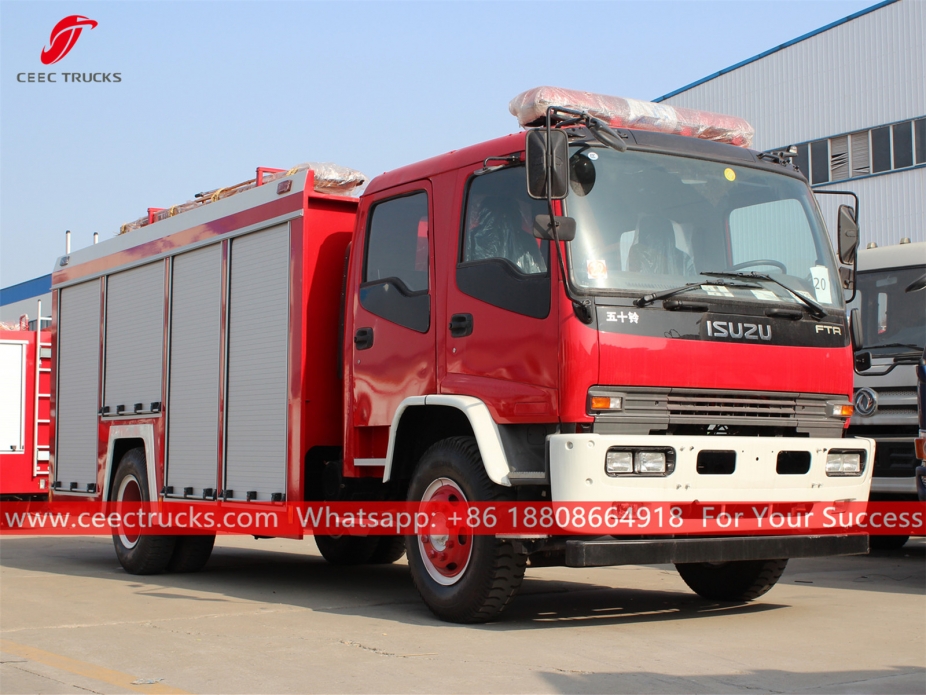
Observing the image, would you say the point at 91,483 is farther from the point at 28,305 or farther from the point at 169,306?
the point at 28,305

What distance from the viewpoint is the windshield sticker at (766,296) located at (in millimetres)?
6789

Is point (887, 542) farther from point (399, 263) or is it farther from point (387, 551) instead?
point (399, 263)

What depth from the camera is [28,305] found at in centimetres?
4309

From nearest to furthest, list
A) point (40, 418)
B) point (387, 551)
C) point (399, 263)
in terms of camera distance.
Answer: point (399, 263) → point (387, 551) → point (40, 418)

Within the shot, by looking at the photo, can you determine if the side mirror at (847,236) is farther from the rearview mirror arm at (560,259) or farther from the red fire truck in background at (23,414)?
the red fire truck in background at (23,414)

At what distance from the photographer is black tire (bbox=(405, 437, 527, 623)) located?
261 inches

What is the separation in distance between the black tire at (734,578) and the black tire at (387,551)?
3467 millimetres

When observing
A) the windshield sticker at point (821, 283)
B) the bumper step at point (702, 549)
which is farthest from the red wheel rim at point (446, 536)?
the windshield sticker at point (821, 283)

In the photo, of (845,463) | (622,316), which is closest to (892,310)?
(845,463)

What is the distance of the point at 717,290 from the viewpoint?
6.66 metres

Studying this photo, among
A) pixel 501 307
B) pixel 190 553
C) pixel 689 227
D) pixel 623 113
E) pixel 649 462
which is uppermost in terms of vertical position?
pixel 623 113

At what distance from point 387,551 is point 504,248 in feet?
17.0

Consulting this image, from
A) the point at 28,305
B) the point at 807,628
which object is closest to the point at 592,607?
the point at 807,628

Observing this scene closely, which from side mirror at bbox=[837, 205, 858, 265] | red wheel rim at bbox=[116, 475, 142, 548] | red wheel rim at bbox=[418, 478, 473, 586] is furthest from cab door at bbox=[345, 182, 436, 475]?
red wheel rim at bbox=[116, 475, 142, 548]
